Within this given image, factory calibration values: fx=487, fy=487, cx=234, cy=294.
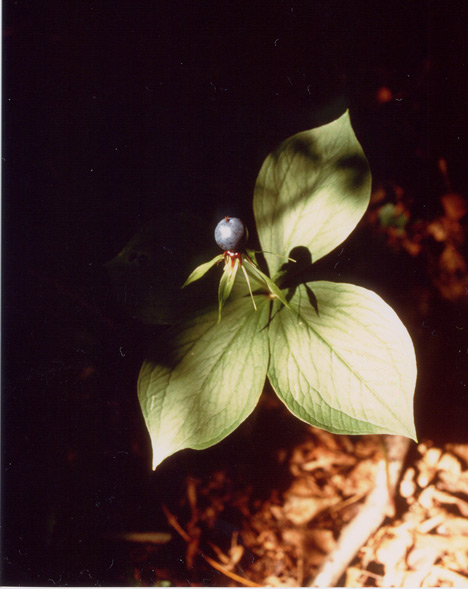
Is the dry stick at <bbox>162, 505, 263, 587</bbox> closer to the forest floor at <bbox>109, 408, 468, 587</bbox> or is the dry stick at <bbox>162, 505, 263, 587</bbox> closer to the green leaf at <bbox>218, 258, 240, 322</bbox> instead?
the forest floor at <bbox>109, 408, 468, 587</bbox>

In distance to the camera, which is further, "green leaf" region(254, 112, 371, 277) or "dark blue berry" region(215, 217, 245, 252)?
"green leaf" region(254, 112, 371, 277)

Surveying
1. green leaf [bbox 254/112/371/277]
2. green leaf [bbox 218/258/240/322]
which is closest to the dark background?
green leaf [bbox 254/112/371/277]

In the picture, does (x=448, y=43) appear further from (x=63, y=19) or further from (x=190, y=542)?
(x=190, y=542)

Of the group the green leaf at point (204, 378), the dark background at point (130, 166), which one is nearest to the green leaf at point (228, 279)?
the green leaf at point (204, 378)

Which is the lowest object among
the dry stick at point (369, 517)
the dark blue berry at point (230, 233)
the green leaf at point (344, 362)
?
the dry stick at point (369, 517)

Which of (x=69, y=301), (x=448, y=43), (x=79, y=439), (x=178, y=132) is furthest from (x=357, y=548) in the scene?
(x=448, y=43)

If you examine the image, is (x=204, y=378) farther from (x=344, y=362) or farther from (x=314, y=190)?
(x=314, y=190)

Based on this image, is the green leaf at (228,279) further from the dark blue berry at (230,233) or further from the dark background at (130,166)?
the dark background at (130,166)
